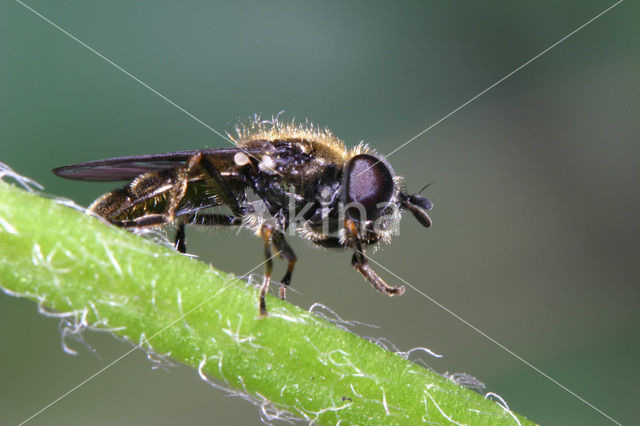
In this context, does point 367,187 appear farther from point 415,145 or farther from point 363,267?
point 415,145

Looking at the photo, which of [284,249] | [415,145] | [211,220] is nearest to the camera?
[284,249]

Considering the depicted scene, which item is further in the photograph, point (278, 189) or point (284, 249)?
point (278, 189)

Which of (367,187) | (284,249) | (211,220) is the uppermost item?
(367,187)

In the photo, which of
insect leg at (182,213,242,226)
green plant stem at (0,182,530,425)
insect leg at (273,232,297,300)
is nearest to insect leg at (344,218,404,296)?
insect leg at (273,232,297,300)

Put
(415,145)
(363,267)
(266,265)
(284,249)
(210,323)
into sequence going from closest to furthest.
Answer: (210,323) < (266,265) < (284,249) < (363,267) < (415,145)

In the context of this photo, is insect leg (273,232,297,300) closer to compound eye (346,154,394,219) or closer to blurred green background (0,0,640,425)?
compound eye (346,154,394,219)

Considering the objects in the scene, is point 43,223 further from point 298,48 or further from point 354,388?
point 298,48

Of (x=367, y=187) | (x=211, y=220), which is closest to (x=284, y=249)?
(x=367, y=187)
